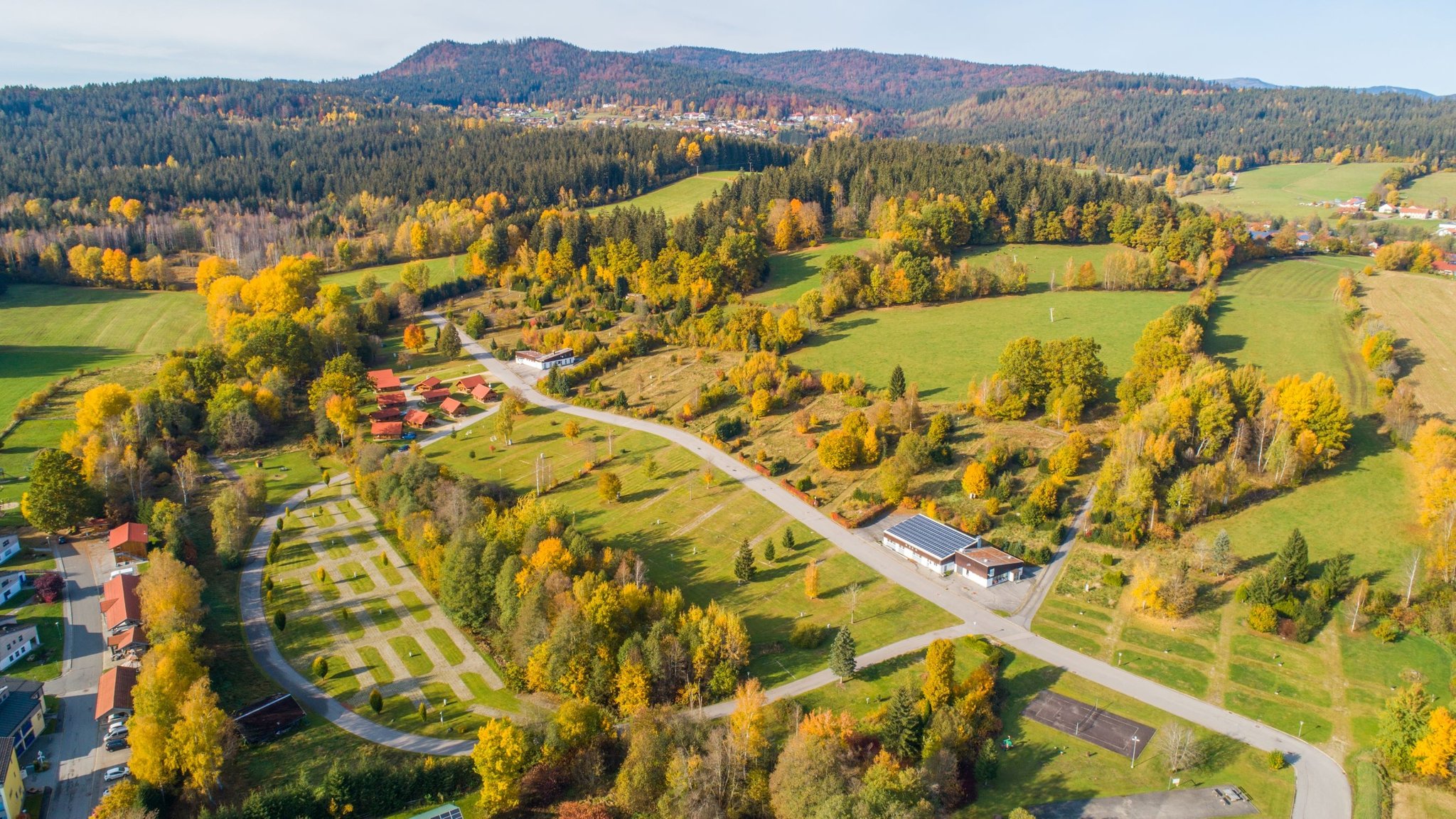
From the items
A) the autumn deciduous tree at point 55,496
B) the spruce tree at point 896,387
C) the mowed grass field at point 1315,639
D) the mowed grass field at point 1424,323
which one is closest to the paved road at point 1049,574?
the mowed grass field at point 1315,639

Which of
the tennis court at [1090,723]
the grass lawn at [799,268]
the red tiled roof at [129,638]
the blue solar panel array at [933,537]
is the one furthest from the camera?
the grass lawn at [799,268]

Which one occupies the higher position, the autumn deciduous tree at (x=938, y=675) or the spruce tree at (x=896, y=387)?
the spruce tree at (x=896, y=387)

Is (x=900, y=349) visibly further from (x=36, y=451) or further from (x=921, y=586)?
(x=36, y=451)

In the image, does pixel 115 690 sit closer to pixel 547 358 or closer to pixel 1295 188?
pixel 547 358

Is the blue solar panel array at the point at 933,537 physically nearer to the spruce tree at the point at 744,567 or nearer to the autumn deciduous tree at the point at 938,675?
the spruce tree at the point at 744,567

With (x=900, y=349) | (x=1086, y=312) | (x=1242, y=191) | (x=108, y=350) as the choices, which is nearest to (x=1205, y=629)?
(x=900, y=349)

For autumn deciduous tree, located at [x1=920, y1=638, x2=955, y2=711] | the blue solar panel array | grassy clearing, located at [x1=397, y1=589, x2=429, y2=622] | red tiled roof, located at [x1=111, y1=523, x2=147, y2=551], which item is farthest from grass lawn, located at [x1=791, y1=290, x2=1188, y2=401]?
red tiled roof, located at [x1=111, y1=523, x2=147, y2=551]

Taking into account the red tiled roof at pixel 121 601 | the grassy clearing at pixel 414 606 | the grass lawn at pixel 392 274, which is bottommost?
the grassy clearing at pixel 414 606
